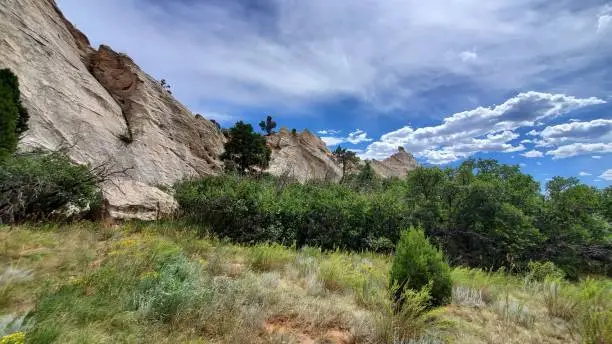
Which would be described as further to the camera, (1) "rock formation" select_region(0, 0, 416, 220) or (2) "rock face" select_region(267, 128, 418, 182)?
(2) "rock face" select_region(267, 128, 418, 182)

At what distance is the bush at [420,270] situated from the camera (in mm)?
4977

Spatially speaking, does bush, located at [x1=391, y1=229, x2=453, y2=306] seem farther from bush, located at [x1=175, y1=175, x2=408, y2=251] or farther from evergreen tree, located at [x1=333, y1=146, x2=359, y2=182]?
evergreen tree, located at [x1=333, y1=146, x2=359, y2=182]

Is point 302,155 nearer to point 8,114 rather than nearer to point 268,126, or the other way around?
point 268,126

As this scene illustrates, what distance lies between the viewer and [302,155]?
5269 cm

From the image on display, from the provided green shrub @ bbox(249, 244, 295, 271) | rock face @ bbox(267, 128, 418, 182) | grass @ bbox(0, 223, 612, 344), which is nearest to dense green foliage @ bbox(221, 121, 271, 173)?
rock face @ bbox(267, 128, 418, 182)

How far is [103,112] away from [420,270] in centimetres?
2247

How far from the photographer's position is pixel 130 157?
20.9 metres

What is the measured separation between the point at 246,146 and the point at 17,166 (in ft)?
76.8

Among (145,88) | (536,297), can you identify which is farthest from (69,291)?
(145,88)

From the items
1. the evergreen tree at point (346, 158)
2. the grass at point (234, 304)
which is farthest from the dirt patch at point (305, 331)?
the evergreen tree at point (346, 158)

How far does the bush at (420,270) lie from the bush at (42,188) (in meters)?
8.27

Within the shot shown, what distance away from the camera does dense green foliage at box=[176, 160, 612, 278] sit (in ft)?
33.6

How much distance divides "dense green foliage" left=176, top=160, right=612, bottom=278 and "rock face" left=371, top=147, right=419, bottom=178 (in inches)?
2659

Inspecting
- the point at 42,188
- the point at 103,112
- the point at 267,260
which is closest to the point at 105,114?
the point at 103,112
